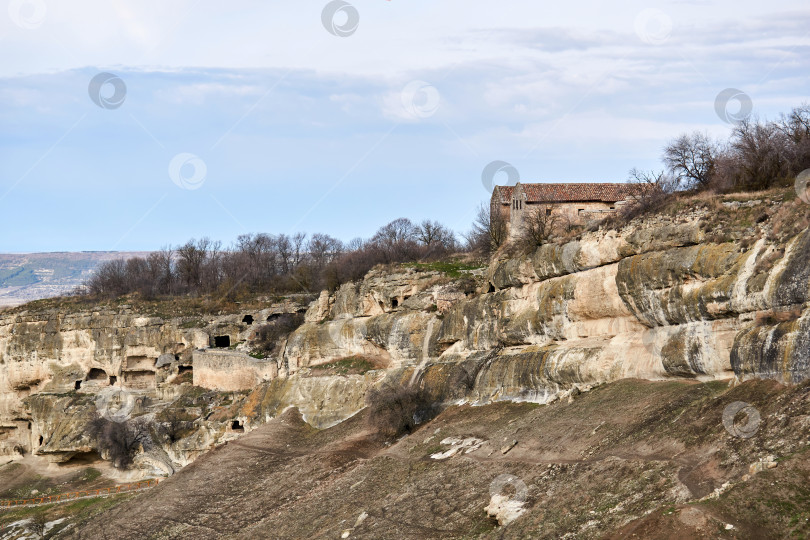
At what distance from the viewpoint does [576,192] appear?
54.5 m

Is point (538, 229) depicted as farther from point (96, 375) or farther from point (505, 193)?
point (96, 375)

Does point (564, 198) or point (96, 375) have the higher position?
point (564, 198)

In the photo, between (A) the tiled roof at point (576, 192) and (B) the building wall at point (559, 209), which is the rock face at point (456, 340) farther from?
(A) the tiled roof at point (576, 192)

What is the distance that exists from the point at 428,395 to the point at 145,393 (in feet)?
91.6

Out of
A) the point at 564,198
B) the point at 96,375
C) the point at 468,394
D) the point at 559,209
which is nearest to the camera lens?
the point at 468,394

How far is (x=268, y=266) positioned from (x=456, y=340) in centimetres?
4632

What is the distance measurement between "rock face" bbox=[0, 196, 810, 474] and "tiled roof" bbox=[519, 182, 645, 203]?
614cm

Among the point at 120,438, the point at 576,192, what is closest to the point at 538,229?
the point at 576,192

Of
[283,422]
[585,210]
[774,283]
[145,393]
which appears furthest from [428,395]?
[145,393]

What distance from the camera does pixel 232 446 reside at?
5106 cm

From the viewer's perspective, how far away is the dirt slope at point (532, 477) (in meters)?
21.6

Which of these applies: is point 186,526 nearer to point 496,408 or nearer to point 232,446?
point 232,446

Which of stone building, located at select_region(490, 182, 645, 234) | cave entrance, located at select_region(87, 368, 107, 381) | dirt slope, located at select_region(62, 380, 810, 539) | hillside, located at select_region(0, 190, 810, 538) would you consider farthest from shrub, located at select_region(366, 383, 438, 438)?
cave entrance, located at select_region(87, 368, 107, 381)

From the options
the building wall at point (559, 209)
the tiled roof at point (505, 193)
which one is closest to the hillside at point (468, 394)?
the building wall at point (559, 209)
